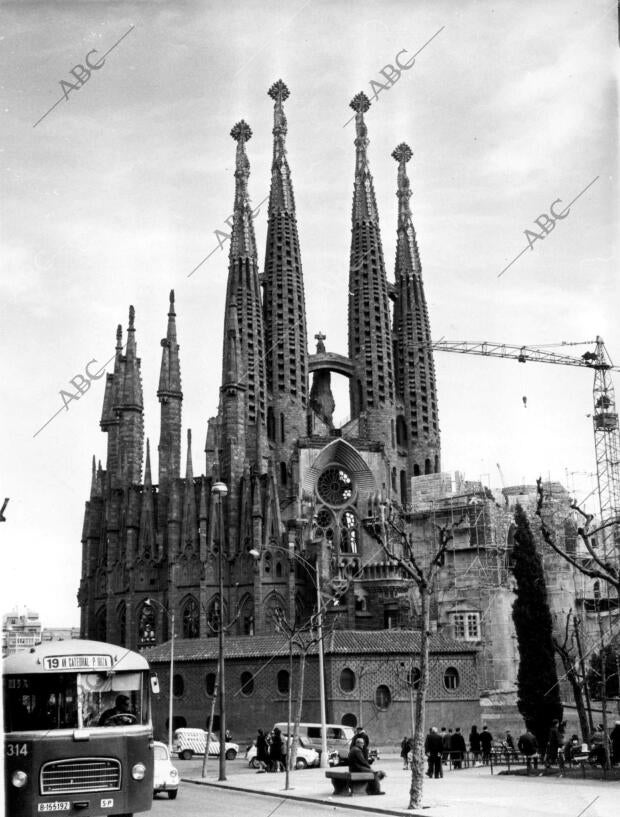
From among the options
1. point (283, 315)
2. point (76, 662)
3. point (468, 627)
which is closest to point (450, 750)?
point (76, 662)

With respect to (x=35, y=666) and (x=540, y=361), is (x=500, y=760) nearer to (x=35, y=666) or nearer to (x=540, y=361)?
(x=35, y=666)

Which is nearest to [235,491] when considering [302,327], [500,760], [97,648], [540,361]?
[302,327]

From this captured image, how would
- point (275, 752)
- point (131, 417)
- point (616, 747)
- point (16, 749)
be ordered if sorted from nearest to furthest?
point (16, 749) < point (616, 747) < point (275, 752) < point (131, 417)

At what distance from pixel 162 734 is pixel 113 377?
40291 mm

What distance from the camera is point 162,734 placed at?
55469mm

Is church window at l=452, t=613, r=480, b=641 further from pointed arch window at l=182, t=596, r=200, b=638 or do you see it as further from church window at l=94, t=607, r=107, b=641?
church window at l=94, t=607, r=107, b=641

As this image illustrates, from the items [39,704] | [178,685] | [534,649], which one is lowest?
[178,685]

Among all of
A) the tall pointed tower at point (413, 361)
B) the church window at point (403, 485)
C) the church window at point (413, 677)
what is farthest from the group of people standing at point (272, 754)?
the tall pointed tower at point (413, 361)

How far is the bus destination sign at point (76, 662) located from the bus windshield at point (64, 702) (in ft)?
0.34

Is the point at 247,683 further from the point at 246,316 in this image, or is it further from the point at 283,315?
the point at 283,315

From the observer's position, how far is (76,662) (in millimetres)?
15383

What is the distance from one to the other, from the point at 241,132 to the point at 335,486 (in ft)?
111

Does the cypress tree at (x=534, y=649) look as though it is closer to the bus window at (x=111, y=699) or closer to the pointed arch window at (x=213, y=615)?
the bus window at (x=111, y=699)

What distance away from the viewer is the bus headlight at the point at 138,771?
15.2 meters
